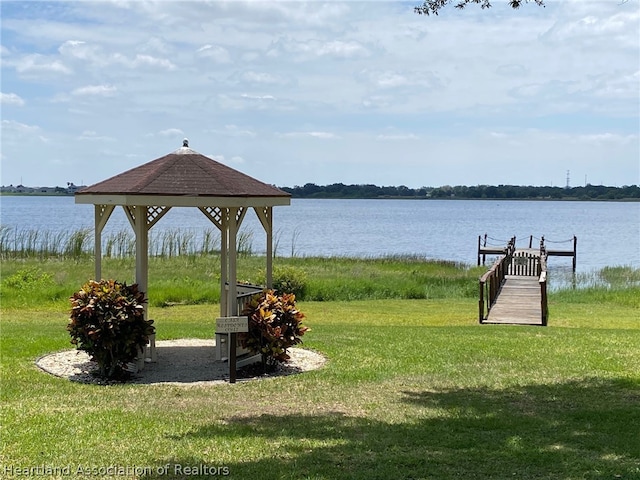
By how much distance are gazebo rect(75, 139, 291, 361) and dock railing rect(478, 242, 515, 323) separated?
765cm

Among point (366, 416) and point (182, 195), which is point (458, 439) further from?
point (182, 195)

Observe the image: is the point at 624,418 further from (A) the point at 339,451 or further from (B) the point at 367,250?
(B) the point at 367,250

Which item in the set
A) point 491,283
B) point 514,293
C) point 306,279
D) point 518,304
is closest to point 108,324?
point 518,304

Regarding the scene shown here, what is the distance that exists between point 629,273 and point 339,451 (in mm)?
30449

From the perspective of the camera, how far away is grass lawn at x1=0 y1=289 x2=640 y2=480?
238 inches

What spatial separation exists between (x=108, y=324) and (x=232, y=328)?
1580 mm

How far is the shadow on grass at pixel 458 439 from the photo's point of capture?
19.4 ft

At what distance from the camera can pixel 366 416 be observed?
774 centimetres

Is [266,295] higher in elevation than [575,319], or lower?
higher

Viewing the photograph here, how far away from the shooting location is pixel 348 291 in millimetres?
23578

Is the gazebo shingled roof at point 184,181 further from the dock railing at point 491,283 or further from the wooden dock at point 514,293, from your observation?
the wooden dock at point 514,293

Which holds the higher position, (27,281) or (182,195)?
(182,195)

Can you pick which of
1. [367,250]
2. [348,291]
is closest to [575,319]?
[348,291]

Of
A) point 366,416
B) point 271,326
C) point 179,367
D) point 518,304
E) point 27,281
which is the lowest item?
point 518,304
